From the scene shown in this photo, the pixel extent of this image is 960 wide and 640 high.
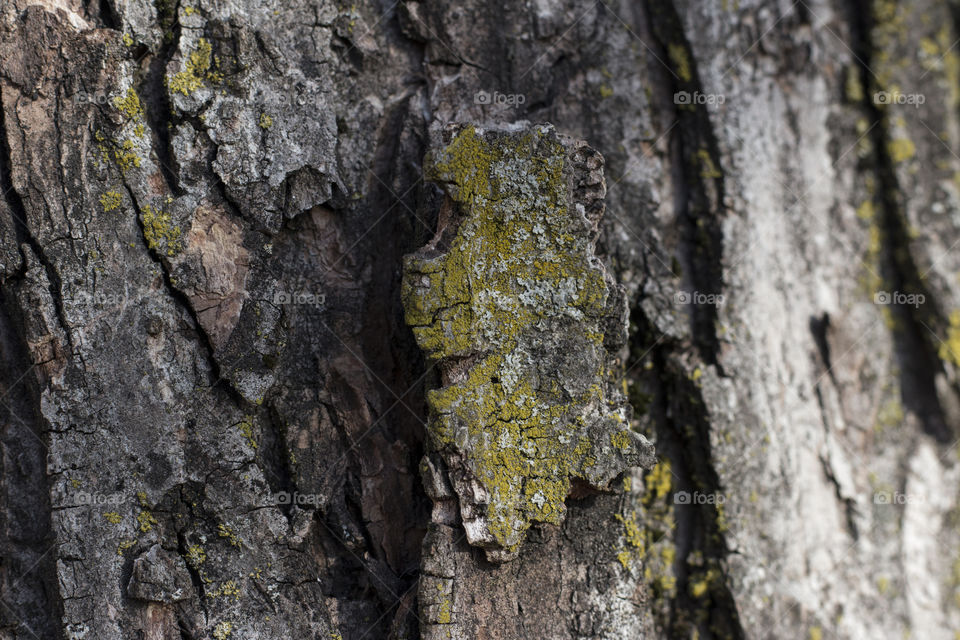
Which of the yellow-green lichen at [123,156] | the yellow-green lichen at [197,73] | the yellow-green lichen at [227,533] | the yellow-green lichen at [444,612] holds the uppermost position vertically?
the yellow-green lichen at [197,73]

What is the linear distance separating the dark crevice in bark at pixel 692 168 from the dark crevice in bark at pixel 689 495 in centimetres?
16

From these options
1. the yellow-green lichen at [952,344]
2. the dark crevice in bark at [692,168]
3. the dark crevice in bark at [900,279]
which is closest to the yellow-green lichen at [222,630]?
the dark crevice in bark at [692,168]

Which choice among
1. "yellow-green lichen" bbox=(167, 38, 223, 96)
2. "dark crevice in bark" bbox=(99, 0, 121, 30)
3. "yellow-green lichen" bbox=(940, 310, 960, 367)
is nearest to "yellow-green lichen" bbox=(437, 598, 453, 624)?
"yellow-green lichen" bbox=(167, 38, 223, 96)

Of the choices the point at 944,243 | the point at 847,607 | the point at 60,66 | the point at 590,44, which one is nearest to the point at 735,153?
the point at 590,44

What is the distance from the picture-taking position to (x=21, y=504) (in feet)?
6.06

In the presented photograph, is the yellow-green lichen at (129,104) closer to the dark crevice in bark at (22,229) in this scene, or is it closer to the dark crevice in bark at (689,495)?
the dark crevice in bark at (22,229)

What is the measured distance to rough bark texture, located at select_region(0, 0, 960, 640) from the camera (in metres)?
1.73

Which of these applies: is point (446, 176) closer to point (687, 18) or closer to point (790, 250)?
point (687, 18)

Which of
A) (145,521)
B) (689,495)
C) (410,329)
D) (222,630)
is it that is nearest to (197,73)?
(410,329)

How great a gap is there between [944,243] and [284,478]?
98.3 inches

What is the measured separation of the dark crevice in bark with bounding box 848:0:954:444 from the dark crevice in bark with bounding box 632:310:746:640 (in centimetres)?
102

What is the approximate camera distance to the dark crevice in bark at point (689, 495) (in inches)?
82.2

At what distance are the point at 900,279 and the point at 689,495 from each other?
48.7 inches

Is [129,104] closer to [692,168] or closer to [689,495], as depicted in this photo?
[692,168]
